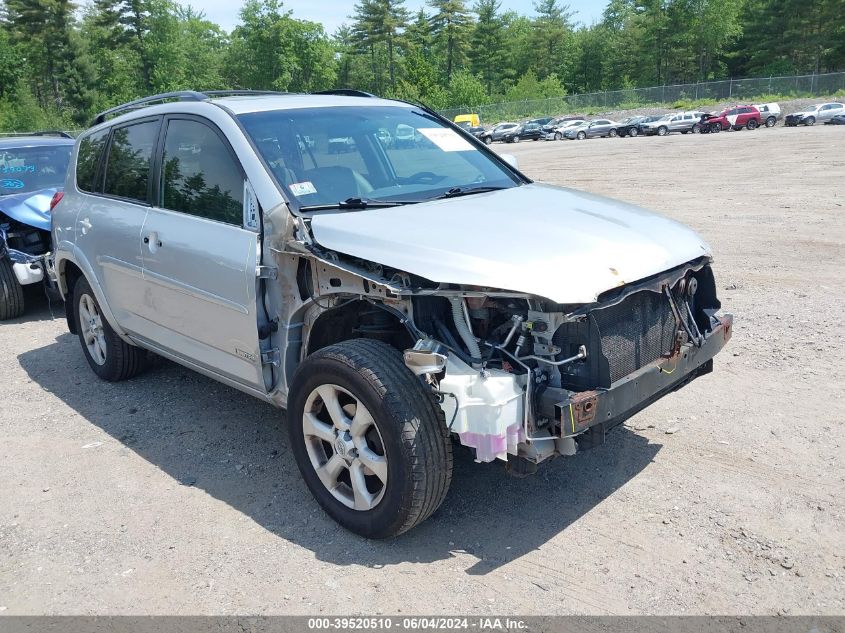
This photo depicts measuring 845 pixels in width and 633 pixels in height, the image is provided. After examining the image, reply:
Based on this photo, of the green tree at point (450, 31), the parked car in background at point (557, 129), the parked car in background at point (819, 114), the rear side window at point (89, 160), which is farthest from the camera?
the green tree at point (450, 31)

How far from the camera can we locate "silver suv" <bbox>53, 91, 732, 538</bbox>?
9.96 ft

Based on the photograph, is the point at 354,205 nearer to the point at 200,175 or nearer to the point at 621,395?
the point at 200,175

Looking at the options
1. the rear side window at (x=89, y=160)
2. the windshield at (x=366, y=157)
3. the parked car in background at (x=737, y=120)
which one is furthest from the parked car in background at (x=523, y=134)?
the windshield at (x=366, y=157)

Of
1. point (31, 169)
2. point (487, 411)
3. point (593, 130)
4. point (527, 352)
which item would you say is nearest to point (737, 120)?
point (593, 130)

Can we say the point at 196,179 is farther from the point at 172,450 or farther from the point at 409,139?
the point at 172,450

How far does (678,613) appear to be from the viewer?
284 cm

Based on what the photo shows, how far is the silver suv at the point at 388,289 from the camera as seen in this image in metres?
3.04

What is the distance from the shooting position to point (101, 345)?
18.6 ft

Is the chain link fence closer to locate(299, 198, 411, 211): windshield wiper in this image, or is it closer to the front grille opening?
the front grille opening

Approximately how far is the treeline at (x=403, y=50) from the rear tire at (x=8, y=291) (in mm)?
50524

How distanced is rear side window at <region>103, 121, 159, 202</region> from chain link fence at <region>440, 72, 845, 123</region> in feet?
193

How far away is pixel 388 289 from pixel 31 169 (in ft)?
23.4

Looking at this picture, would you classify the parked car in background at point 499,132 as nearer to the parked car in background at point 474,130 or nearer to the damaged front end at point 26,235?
the parked car in background at point 474,130

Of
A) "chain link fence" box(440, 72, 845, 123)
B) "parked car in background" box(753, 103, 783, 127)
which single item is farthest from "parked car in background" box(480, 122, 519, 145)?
"parked car in background" box(753, 103, 783, 127)
